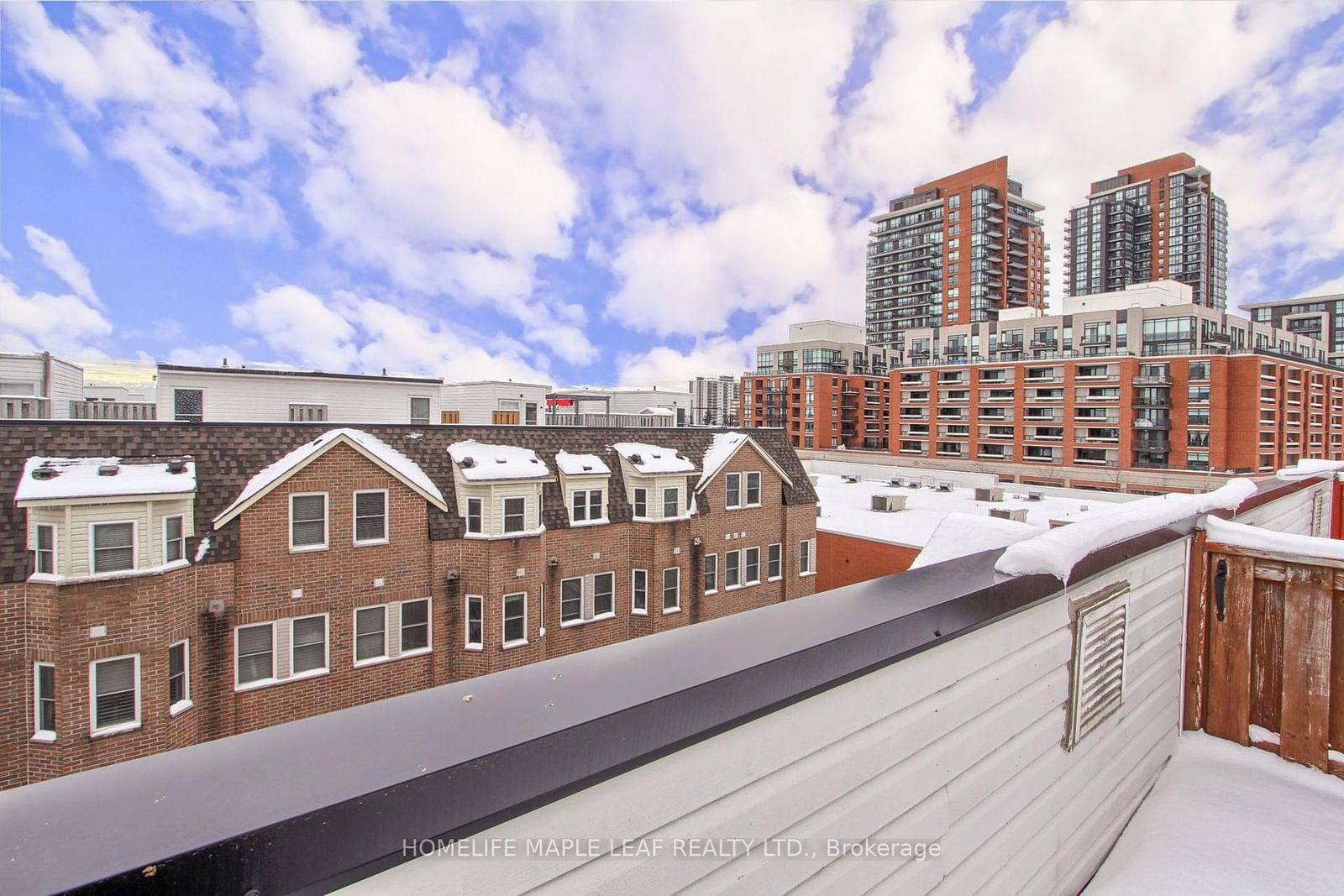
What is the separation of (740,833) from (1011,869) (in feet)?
5.89

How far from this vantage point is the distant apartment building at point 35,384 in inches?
688

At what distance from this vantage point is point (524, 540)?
14617 mm

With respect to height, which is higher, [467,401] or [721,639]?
[467,401]

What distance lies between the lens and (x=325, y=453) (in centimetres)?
1254

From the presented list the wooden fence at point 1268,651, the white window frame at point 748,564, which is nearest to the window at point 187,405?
the white window frame at point 748,564

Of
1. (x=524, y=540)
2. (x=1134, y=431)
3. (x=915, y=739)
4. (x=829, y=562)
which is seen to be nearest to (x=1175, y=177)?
(x=1134, y=431)

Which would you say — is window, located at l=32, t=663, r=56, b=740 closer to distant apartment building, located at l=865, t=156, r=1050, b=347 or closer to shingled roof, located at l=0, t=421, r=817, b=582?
shingled roof, located at l=0, t=421, r=817, b=582

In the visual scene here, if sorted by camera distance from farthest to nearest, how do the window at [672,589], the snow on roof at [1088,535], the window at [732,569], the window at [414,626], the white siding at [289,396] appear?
1. the window at [732,569]
2. the white siding at [289,396]
3. the window at [672,589]
4. the window at [414,626]
5. the snow on roof at [1088,535]

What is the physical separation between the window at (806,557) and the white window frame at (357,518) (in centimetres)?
1249

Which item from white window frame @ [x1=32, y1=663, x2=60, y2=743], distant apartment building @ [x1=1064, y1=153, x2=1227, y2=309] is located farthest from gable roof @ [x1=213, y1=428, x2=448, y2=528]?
distant apartment building @ [x1=1064, y1=153, x2=1227, y2=309]

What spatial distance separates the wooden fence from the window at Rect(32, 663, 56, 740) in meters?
14.4

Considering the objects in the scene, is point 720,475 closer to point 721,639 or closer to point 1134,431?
point 721,639

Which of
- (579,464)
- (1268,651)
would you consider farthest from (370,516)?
(1268,651)

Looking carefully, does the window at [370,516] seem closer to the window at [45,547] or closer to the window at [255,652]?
the window at [255,652]
